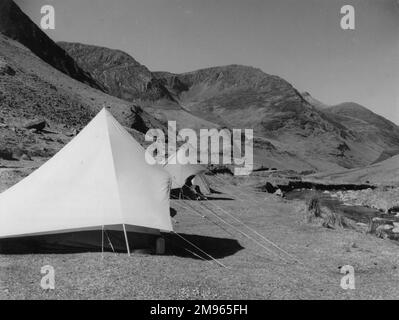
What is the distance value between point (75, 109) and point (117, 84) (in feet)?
426

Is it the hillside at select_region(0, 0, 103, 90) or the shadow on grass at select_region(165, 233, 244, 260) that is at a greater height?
the hillside at select_region(0, 0, 103, 90)

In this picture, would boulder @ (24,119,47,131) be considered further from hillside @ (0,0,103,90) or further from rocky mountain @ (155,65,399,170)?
rocky mountain @ (155,65,399,170)

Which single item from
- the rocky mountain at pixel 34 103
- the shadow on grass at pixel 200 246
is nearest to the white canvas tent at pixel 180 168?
the shadow on grass at pixel 200 246

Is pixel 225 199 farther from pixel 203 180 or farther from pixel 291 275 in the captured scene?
pixel 291 275

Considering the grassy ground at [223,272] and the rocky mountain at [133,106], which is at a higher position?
the rocky mountain at [133,106]

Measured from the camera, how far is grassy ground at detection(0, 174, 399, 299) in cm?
916

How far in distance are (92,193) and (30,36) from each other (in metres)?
79.5


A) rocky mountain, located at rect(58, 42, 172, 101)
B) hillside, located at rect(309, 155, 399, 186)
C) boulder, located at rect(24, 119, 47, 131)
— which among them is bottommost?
hillside, located at rect(309, 155, 399, 186)

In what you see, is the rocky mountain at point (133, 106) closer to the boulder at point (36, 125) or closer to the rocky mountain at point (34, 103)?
the rocky mountain at point (34, 103)

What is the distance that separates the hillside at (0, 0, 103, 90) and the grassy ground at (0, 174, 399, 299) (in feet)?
234

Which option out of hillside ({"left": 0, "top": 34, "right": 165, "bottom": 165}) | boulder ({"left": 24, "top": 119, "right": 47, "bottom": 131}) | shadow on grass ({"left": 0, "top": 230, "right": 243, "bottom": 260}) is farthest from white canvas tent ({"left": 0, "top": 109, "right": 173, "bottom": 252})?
boulder ({"left": 24, "top": 119, "right": 47, "bottom": 131})

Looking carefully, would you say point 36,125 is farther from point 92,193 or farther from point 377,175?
point 377,175

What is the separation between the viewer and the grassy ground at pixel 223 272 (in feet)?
30.1

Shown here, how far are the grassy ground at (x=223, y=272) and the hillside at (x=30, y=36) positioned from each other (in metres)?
71.4
